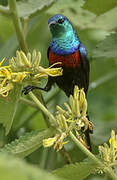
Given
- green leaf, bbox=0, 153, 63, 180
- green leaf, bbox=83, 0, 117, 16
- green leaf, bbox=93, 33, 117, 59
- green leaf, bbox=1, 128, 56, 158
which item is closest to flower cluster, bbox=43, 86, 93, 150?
green leaf, bbox=1, 128, 56, 158

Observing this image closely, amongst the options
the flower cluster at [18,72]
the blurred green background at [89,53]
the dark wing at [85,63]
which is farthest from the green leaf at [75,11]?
the flower cluster at [18,72]

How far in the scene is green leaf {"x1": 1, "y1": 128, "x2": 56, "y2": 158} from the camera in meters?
0.68

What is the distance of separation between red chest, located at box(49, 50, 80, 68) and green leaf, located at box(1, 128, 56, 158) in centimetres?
79

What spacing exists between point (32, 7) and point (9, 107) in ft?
2.14

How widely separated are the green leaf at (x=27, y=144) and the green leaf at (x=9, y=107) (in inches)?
1.6

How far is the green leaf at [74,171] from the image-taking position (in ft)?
2.16

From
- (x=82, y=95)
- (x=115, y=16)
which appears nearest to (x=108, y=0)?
(x=115, y=16)

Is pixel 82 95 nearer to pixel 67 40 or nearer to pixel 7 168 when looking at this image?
pixel 7 168

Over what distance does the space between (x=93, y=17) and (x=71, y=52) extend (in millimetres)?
181

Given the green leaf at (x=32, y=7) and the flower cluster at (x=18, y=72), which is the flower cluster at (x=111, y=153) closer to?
the flower cluster at (x=18, y=72)

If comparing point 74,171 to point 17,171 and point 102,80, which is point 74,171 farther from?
point 102,80

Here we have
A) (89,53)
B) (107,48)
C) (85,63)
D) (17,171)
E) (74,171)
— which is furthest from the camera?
(89,53)

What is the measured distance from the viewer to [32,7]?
1.29m

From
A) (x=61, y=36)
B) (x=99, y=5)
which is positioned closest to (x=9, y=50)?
(x=61, y=36)
